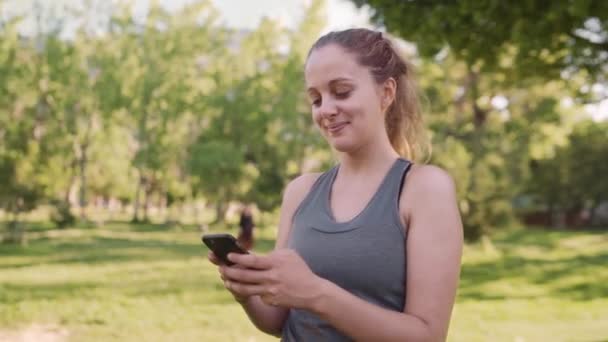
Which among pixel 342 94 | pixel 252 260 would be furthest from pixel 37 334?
pixel 252 260

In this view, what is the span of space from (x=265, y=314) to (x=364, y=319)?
23.7 inches

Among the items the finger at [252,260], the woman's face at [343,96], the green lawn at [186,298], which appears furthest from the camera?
the green lawn at [186,298]

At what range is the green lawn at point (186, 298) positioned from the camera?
9906 millimetres

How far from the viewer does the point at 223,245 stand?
5.77ft

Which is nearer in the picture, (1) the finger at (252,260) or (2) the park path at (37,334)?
(1) the finger at (252,260)

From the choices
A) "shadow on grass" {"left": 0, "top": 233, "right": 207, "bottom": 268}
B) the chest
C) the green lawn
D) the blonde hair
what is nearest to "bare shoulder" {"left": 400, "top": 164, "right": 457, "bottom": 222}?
the chest

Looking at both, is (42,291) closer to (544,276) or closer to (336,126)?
(336,126)

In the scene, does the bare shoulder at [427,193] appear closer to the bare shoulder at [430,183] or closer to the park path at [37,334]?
the bare shoulder at [430,183]

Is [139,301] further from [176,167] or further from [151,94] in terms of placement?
[176,167]

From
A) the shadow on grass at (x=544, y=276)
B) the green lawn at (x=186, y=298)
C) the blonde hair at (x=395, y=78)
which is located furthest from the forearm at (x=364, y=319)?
the shadow on grass at (x=544, y=276)

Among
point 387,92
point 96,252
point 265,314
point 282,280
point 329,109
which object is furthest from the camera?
point 96,252

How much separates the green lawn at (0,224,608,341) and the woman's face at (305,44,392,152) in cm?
734

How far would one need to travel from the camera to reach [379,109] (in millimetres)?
2121

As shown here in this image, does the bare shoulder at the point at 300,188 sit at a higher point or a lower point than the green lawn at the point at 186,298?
higher
